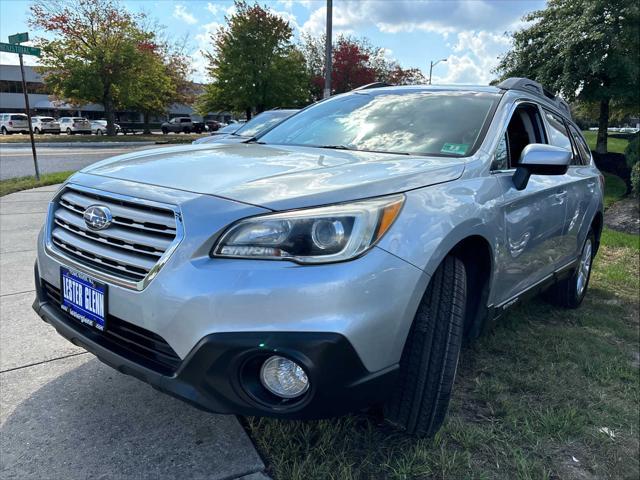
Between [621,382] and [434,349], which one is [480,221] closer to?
[434,349]

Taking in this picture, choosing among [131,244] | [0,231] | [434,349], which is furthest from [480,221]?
[0,231]

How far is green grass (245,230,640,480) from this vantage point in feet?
7.23

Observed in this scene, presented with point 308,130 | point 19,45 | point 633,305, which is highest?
point 19,45

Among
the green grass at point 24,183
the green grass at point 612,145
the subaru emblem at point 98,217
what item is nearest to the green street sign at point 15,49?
the green grass at point 24,183

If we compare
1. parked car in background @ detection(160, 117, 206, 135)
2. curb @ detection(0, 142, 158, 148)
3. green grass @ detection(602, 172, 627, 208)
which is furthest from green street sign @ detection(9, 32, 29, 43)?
parked car in background @ detection(160, 117, 206, 135)

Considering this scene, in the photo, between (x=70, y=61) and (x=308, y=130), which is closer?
(x=308, y=130)

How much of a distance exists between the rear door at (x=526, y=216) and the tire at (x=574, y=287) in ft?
2.21

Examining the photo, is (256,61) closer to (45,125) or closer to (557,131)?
(45,125)

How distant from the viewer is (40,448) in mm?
2217

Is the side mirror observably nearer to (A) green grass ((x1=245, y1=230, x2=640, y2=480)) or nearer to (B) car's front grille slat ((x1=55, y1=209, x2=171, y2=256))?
(A) green grass ((x1=245, y1=230, x2=640, y2=480))

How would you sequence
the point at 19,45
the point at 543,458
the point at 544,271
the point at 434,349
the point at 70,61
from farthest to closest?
the point at 70,61 → the point at 19,45 → the point at 544,271 → the point at 543,458 → the point at 434,349

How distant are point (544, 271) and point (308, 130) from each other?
5.96 feet

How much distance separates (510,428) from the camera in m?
2.54

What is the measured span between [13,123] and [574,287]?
1803 inches
